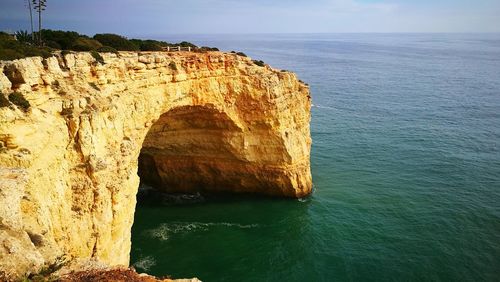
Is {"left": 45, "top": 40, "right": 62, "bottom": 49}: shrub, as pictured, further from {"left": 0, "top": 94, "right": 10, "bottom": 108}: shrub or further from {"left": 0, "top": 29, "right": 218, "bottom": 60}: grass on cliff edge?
{"left": 0, "top": 94, "right": 10, "bottom": 108}: shrub

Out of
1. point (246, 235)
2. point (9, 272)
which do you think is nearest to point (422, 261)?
point (246, 235)

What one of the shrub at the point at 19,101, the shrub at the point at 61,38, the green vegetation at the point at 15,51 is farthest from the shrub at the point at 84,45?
the shrub at the point at 19,101

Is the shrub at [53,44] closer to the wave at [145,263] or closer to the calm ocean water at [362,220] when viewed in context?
the calm ocean water at [362,220]

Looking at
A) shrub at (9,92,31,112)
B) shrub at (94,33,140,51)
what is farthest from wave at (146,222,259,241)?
shrub at (9,92,31,112)

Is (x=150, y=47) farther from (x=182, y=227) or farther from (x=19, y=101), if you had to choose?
(x=19, y=101)

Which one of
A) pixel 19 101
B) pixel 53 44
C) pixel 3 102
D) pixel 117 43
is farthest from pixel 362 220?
pixel 53 44

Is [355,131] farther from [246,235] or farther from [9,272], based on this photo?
[9,272]
